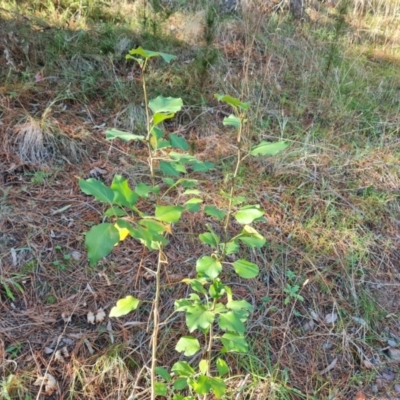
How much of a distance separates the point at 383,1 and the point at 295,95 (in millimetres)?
2082

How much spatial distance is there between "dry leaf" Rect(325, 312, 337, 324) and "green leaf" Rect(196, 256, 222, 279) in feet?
3.80

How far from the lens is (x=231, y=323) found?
1075 millimetres

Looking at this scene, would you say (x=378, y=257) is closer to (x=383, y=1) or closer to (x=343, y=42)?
(x=343, y=42)

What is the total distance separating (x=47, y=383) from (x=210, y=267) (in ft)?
3.21

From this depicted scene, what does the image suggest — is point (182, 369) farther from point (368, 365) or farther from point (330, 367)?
point (368, 365)

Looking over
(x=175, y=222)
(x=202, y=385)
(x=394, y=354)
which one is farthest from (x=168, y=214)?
(x=394, y=354)

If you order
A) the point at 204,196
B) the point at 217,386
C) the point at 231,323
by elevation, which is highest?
the point at 231,323

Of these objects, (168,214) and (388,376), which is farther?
(388,376)

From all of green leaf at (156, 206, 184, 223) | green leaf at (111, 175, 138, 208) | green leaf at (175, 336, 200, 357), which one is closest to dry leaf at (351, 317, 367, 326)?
green leaf at (175, 336, 200, 357)

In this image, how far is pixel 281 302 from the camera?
6.66 ft

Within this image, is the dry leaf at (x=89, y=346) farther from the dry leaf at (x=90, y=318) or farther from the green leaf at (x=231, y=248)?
the green leaf at (x=231, y=248)

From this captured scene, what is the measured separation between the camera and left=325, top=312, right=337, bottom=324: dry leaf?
2020 mm

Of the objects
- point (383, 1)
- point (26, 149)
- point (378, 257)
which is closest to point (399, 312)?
point (378, 257)

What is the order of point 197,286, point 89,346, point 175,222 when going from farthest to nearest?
point 89,346 < point 197,286 < point 175,222
